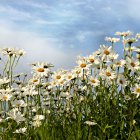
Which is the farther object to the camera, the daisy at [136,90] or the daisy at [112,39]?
the daisy at [112,39]

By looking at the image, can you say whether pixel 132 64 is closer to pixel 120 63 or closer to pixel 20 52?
pixel 120 63

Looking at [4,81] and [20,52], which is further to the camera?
[20,52]

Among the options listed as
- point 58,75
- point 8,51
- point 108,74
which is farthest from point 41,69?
point 108,74

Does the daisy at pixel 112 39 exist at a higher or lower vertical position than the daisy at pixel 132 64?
higher

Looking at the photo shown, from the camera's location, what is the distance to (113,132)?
7211 mm

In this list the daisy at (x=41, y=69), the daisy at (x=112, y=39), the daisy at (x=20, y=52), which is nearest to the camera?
the daisy at (x=41, y=69)

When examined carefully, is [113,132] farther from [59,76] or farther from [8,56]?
[8,56]

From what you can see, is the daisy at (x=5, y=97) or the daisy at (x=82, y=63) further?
the daisy at (x=82, y=63)

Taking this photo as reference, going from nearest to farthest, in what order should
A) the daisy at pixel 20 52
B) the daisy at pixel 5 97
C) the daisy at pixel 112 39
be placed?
the daisy at pixel 5 97
the daisy at pixel 20 52
the daisy at pixel 112 39

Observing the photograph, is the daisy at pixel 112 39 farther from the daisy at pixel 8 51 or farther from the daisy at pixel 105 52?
the daisy at pixel 8 51

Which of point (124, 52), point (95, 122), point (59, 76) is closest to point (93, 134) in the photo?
point (95, 122)

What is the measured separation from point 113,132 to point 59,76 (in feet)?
3.94

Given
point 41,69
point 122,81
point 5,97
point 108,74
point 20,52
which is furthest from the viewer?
point 20,52

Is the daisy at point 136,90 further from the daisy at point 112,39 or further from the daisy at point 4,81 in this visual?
the daisy at point 4,81
